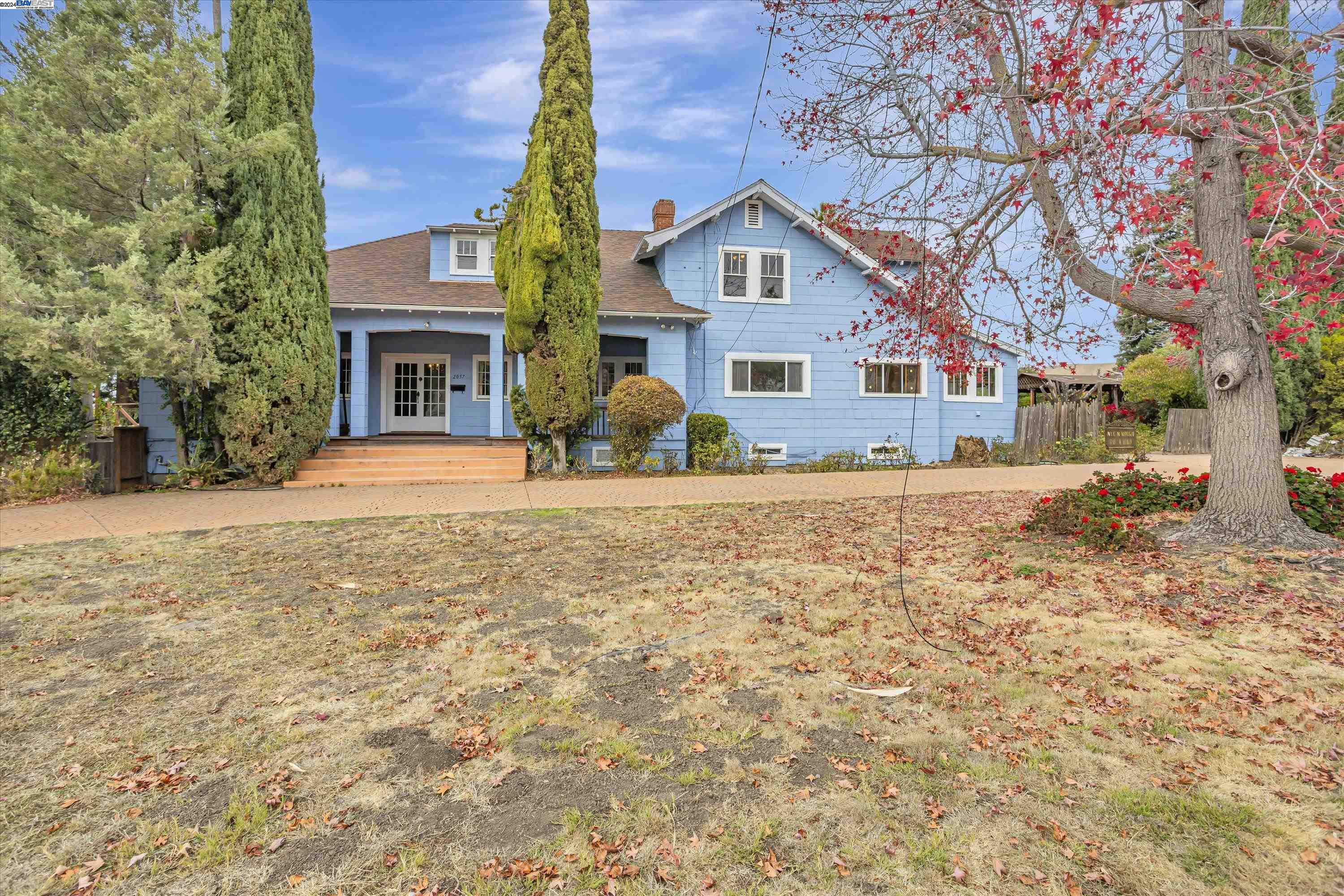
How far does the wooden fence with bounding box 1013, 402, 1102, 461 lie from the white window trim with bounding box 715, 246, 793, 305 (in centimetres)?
766

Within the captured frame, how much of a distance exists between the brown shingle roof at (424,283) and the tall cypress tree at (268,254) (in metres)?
2.39

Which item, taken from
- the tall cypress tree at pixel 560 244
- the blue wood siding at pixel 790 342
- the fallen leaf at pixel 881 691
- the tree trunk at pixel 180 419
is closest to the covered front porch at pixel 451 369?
the blue wood siding at pixel 790 342

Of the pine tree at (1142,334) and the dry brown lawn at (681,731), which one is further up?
the pine tree at (1142,334)

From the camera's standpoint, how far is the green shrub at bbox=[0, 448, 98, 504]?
1034 cm

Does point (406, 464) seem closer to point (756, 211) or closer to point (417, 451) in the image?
point (417, 451)

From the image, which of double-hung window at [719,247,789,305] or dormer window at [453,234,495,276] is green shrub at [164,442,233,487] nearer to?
dormer window at [453,234,495,276]

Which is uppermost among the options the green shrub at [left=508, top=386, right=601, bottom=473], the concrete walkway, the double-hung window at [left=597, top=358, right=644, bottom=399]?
the double-hung window at [left=597, top=358, right=644, bottom=399]

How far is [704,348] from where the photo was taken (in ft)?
53.6

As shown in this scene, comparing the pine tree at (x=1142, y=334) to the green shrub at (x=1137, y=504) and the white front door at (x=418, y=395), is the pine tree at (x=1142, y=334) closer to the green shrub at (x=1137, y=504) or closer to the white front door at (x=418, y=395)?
the green shrub at (x=1137, y=504)

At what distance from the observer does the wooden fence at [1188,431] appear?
765 inches

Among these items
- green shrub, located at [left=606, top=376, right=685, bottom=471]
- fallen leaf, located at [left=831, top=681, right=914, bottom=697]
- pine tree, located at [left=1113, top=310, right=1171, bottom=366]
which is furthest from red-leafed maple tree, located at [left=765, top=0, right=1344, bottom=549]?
pine tree, located at [left=1113, top=310, right=1171, bottom=366]

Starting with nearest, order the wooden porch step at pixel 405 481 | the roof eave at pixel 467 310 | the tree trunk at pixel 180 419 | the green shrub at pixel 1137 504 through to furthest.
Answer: the green shrub at pixel 1137 504, the tree trunk at pixel 180 419, the wooden porch step at pixel 405 481, the roof eave at pixel 467 310

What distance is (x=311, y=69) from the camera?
1208 centimetres

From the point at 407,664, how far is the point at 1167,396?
83.1 ft
